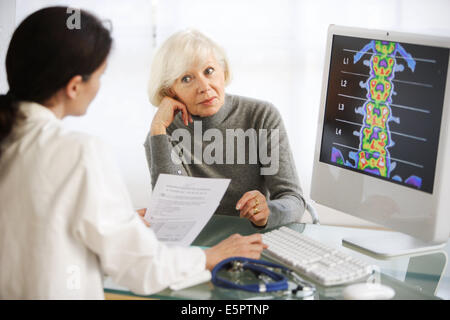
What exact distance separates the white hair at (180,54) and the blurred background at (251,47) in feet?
6.21

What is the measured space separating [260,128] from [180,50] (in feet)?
1.36

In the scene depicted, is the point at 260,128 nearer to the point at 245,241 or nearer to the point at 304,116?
the point at 245,241

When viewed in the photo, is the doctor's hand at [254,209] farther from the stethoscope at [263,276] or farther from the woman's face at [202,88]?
the woman's face at [202,88]

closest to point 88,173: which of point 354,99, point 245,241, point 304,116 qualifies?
point 245,241

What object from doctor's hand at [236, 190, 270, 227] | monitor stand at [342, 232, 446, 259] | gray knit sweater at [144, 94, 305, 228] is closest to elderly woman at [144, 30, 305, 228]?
gray knit sweater at [144, 94, 305, 228]

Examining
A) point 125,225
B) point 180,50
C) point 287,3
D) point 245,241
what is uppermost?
point 287,3

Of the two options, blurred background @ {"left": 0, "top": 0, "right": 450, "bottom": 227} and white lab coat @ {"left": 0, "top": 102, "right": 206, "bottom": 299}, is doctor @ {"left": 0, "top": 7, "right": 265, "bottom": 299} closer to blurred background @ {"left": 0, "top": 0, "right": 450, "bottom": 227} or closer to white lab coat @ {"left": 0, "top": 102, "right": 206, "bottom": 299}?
white lab coat @ {"left": 0, "top": 102, "right": 206, "bottom": 299}

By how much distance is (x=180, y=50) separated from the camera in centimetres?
203

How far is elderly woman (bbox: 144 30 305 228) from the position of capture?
6.64 feet

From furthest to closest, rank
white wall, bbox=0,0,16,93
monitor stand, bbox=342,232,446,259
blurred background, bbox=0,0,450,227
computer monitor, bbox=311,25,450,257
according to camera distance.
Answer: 1. blurred background, bbox=0,0,450,227
2. white wall, bbox=0,0,16,93
3. monitor stand, bbox=342,232,446,259
4. computer monitor, bbox=311,25,450,257

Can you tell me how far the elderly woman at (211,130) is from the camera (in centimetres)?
202

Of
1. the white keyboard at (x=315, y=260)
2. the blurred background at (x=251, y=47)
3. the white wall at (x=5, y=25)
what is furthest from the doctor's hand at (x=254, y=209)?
the blurred background at (x=251, y=47)

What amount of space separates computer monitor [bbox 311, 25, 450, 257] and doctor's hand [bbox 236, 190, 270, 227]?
0.19 m

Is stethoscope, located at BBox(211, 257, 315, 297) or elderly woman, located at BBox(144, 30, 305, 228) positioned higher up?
elderly woman, located at BBox(144, 30, 305, 228)
